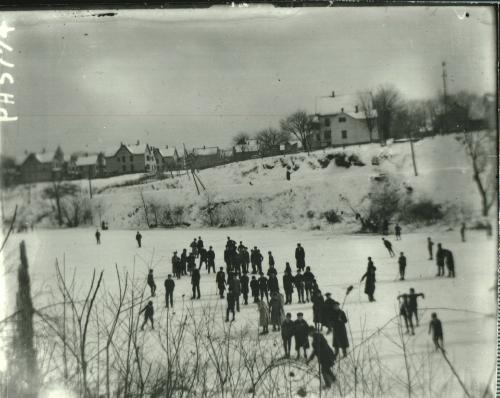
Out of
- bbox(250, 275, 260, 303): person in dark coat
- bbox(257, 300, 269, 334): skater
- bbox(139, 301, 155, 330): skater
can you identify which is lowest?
bbox(257, 300, 269, 334): skater

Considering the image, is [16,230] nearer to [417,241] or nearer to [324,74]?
[324,74]

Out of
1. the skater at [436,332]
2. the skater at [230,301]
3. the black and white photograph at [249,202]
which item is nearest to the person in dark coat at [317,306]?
the black and white photograph at [249,202]

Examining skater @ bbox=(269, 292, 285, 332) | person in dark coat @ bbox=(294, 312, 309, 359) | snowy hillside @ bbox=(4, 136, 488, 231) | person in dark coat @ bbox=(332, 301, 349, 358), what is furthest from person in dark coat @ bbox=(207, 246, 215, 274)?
person in dark coat @ bbox=(332, 301, 349, 358)

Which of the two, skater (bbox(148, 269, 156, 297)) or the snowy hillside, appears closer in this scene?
skater (bbox(148, 269, 156, 297))

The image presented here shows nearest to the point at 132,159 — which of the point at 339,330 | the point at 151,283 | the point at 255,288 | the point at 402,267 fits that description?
the point at 151,283

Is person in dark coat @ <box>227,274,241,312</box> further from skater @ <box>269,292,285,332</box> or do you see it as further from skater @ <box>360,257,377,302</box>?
Answer: skater @ <box>360,257,377,302</box>

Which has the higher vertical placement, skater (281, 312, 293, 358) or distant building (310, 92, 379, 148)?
distant building (310, 92, 379, 148)

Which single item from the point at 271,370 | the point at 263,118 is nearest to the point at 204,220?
the point at 263,118
